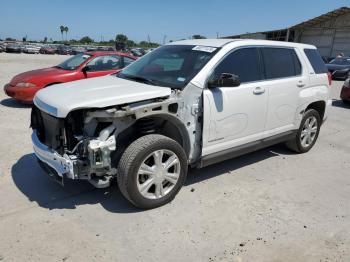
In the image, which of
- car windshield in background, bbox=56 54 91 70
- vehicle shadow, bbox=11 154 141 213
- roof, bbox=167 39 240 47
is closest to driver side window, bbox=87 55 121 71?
car windshield in background, bbox=56 54 91 70

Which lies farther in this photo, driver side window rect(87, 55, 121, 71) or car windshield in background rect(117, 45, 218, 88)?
driver side window rect(87, 55, 121, 71)

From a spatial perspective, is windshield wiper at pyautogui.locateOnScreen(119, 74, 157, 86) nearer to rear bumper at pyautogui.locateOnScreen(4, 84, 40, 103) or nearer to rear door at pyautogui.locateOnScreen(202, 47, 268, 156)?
rear door at pyautogui.locateOnScreen(202, 47, 268, 156)

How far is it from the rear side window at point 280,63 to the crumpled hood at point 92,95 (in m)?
1.79

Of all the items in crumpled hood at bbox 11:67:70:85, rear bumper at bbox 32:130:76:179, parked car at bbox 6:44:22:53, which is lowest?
parked car at bbox 6:44:22:53

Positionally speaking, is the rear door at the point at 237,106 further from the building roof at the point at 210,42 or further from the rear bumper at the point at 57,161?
the rear bumper at the point at 57,161

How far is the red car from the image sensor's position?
27.3ft

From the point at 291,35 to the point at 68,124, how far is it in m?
45.6

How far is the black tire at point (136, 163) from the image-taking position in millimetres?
3379

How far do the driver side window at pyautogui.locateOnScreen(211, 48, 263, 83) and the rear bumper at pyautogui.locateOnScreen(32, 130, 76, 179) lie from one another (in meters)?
1.93

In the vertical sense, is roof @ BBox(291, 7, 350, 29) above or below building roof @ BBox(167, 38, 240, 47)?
above

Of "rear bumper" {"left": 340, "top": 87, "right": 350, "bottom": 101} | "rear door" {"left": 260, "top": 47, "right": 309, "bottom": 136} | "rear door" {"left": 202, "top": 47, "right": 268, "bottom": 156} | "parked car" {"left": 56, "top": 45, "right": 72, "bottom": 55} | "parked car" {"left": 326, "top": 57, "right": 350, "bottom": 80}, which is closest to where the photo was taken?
"rear door" {"left": 202, "top": 47, "right": 268, "bottom": 156}

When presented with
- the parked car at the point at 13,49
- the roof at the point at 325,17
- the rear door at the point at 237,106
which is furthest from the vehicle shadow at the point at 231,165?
the parked car at the point at 13,49

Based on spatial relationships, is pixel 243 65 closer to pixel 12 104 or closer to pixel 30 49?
pixel 12 104

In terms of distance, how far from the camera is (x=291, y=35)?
44.0 metres
